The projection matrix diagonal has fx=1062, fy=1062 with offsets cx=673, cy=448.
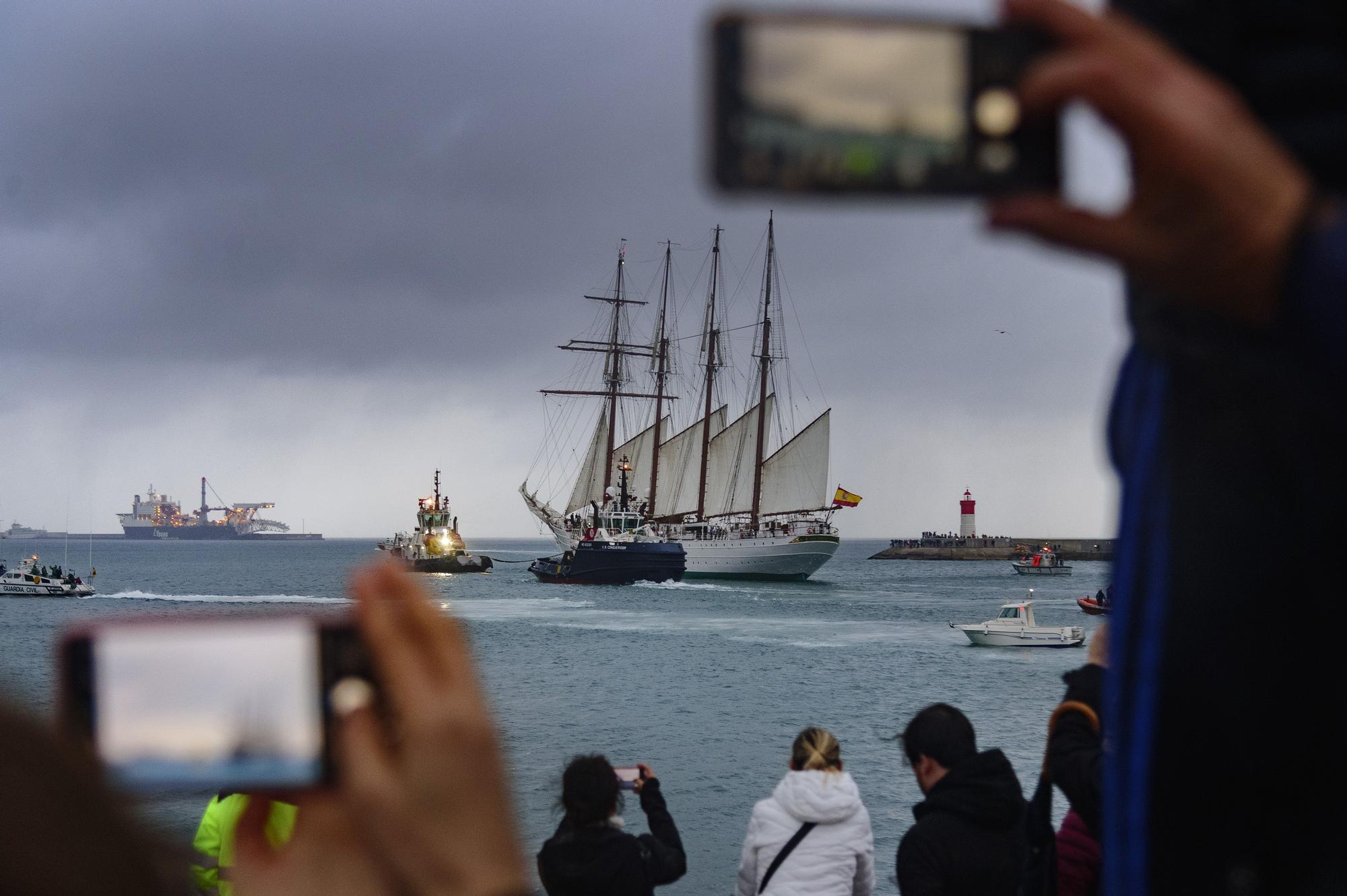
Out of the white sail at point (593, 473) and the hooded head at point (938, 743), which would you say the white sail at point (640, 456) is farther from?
the hooded head at point (938, 743)

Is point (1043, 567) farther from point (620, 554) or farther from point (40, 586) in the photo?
point (40, 586)

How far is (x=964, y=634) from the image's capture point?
4438 centimetres

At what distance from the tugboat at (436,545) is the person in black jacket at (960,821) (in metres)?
89.3

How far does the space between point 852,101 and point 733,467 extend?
75.1 meters

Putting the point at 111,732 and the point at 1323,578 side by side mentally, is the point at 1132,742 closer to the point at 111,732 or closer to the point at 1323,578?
the point at 1323,578

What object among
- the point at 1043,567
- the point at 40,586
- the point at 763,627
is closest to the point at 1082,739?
the point at 763,627

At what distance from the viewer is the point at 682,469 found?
80.2 metres

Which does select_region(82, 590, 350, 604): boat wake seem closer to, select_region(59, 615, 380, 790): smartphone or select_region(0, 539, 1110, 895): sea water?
select_region(0, 539, 1110, 895): sea water

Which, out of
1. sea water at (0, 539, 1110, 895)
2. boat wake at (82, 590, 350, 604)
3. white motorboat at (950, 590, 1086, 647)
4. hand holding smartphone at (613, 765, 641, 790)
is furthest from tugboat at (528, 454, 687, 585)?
hand holding smartphone at (613, 765, 641, 790)

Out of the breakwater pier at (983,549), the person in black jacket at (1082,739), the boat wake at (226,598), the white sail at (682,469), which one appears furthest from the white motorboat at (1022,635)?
the breakwater pier at (983,549)

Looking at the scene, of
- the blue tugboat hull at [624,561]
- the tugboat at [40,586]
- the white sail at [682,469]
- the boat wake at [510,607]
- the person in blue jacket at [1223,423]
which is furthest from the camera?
the white sail at [682,469]

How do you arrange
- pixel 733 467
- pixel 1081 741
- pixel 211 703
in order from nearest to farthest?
pixel 211 703 < pixel 1081 741 < pixel 733 467

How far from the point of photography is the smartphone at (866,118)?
0.74m

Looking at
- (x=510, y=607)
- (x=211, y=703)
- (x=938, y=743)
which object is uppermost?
(x=211, y=703)
